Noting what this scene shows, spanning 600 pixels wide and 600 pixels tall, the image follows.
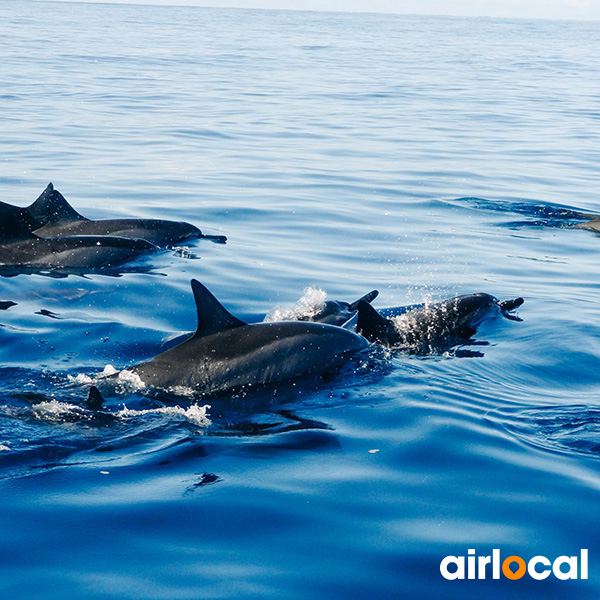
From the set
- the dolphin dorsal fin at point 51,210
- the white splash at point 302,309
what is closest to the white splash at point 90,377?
the white splash at point 302,309

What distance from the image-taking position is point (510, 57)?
7494 cm

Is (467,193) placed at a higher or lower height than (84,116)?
lower

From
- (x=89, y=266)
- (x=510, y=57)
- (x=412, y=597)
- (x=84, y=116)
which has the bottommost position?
(x=412, y=597)

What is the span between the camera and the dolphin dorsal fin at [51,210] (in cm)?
1309

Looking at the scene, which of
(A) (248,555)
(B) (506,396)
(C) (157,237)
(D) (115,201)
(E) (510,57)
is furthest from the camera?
(E) (510,57)

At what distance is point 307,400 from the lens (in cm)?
750

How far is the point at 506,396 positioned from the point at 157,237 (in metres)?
7.50

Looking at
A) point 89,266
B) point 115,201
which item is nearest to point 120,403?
point 89,266

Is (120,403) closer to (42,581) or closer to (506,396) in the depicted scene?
(42,581)

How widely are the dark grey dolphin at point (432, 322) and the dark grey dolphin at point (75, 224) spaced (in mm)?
5302

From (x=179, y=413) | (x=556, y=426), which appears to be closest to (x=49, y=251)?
(x=179, y=413)

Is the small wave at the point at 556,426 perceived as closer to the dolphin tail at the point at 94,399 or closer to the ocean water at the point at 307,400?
the ocean water at the point at 307,400

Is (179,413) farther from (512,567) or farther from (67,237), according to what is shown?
(67,237)

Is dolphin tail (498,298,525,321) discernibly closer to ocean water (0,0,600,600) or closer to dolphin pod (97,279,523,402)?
ocean water (0,0,600,600)
